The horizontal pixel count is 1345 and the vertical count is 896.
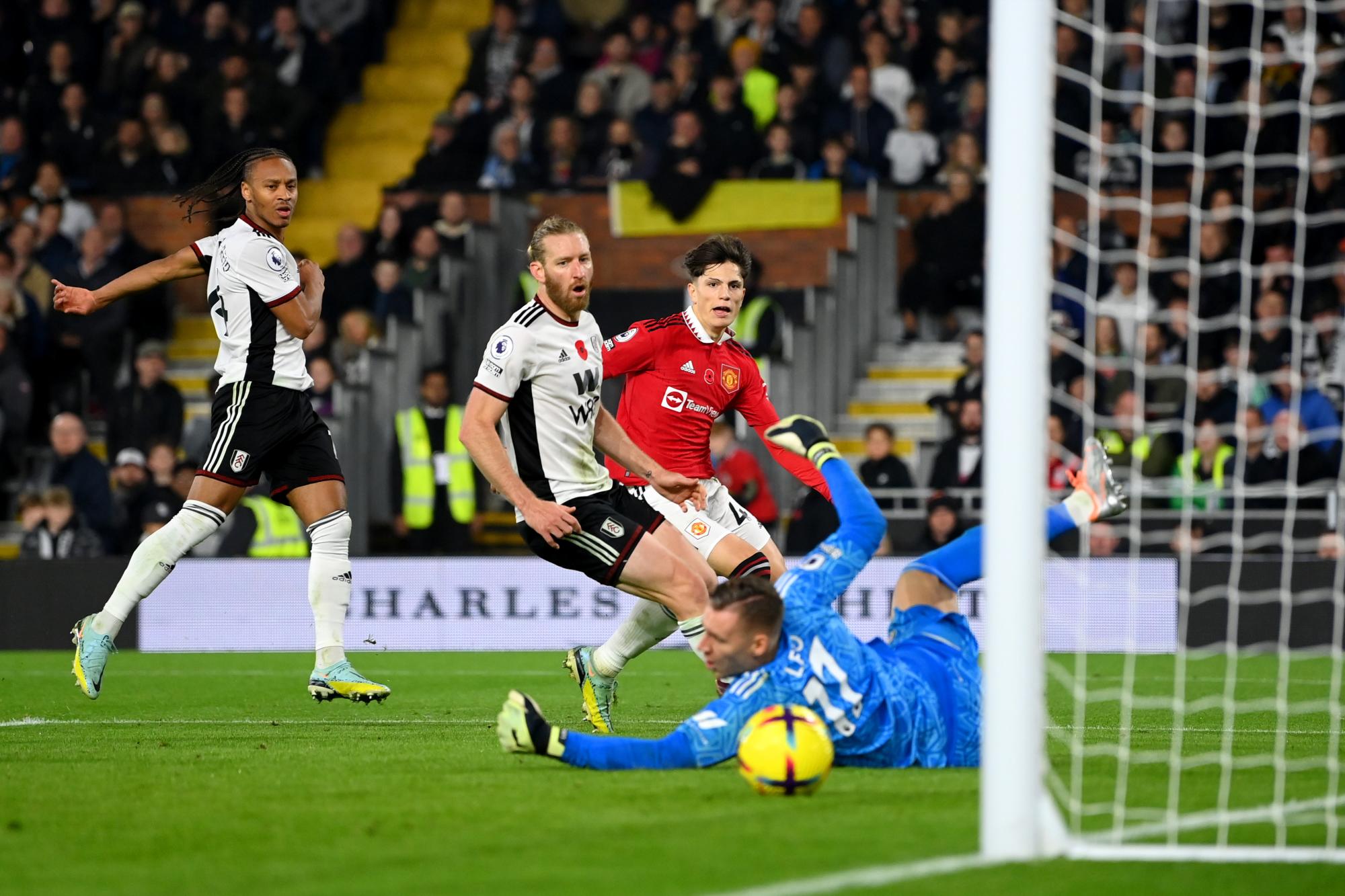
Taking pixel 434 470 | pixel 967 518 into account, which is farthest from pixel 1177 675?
pixel 434 470

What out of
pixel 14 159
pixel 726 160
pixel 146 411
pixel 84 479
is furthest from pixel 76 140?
pixel 726 160

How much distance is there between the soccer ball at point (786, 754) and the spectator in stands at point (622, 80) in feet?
45.8

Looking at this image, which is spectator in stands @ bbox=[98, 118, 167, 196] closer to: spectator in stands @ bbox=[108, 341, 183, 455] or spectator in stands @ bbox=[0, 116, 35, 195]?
spectator in stands @ bbox=[0, 116, 35, 195]

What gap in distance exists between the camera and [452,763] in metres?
6.46

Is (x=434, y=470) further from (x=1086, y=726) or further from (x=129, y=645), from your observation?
(x=1086, y=726)

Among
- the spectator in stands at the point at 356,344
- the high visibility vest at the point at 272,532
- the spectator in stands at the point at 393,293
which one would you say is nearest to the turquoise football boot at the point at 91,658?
the high visibility vest at the point at 272,532

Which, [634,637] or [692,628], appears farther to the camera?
[634,637]

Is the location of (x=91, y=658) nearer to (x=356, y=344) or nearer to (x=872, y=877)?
(x=872, y=877)

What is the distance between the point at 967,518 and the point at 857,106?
5.23m

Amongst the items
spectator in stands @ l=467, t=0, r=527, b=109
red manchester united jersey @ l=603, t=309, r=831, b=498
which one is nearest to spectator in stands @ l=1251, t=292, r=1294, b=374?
red manchester united jersey @ l=603, t=309, r=831, b=498

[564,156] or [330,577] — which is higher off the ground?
[564,156]

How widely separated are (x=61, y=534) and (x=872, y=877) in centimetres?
1182

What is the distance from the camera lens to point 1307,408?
1363cm

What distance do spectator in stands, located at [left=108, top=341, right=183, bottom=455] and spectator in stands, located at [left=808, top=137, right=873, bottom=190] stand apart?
661 cm
